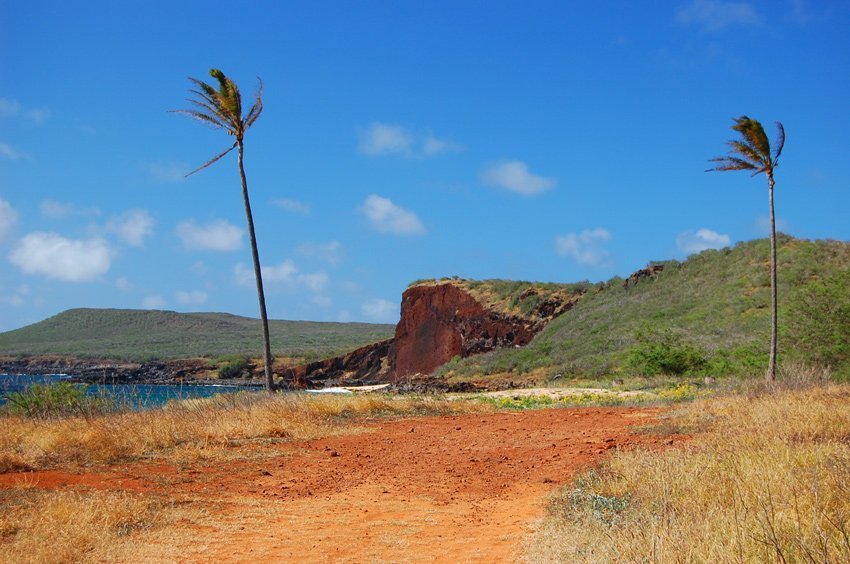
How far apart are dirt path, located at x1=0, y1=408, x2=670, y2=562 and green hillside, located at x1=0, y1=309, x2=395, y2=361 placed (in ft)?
231

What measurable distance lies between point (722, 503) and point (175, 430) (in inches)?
362

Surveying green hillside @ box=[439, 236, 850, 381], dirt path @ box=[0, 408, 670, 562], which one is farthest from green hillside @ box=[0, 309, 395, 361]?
dirt path @ box=[0, 408, 670, 562]

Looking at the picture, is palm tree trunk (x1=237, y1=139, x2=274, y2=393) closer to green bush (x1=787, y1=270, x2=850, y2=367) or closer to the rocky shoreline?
green bush (x1=787, y1=270, x2=850, y2=367)

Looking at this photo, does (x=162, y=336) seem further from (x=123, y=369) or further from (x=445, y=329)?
(x=445, y=329)

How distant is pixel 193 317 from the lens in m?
123

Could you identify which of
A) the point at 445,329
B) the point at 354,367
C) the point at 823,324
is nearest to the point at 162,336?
the point at 354,367

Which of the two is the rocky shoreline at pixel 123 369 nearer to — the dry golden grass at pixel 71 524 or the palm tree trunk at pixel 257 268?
the palm tree trunk at pixel 257 268

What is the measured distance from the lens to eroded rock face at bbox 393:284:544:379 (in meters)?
50.6

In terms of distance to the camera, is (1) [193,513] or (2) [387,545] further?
(1) [193,513]

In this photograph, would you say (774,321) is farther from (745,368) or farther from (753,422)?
(753,422)

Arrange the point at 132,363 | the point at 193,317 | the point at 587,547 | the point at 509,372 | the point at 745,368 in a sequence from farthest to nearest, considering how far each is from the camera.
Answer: the point at 193,317 < the point at 132,363 < the point at 509,372 < the point at 745,368 < the point at 587,547

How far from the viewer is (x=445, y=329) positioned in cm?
5509

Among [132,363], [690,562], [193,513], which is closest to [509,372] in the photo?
[193,513]

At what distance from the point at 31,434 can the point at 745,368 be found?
21781 millimetres
